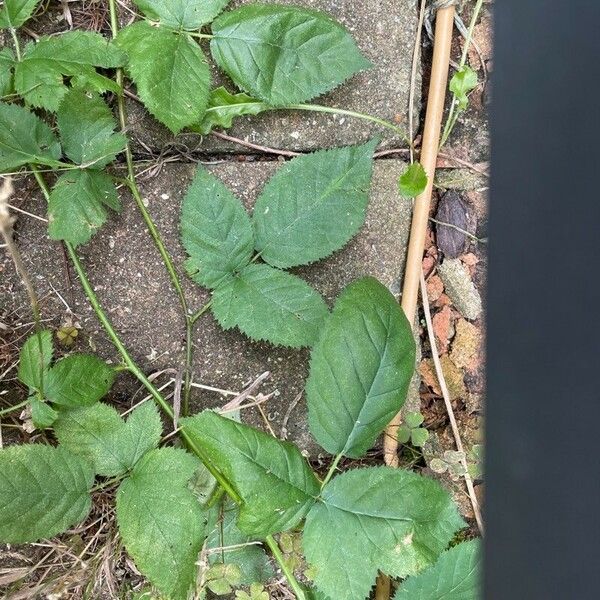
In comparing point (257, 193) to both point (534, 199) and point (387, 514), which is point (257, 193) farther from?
point (534, 199)

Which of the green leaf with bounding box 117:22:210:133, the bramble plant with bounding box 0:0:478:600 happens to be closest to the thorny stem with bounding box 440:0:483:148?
the bramble plant with bounding box 0:0:478:600

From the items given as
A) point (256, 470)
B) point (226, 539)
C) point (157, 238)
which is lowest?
point (226, 539)

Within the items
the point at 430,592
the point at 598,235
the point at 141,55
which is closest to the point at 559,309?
the point at 598,235

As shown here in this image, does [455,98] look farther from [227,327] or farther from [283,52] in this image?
[227,327]

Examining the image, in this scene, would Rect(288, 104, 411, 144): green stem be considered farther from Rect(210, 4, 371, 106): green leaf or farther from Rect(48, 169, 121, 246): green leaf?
Rect(48, 169, 121, 246): green leaf

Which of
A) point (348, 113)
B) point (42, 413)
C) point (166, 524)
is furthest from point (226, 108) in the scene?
point (166, 524)

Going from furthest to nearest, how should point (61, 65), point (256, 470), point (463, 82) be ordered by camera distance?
point (463, 82), point (61, 65), point (256, 470)

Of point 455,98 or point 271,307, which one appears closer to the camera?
point 271,307
